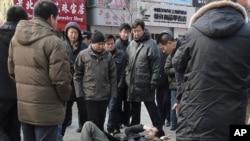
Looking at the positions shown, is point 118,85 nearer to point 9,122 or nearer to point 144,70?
point 144,70

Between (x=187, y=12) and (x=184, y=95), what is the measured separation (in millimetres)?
26504

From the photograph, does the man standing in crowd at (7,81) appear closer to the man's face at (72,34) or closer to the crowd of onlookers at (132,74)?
the crowd of onlookers at (132,74)

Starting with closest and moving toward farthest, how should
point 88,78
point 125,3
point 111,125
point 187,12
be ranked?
point 88,78 → point 111,125 → point 125,3 → point 187,12

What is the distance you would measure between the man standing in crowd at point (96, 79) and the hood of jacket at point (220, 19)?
2.65 meters

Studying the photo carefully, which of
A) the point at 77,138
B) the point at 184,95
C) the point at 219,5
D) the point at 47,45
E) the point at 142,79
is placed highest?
the point at 219,5

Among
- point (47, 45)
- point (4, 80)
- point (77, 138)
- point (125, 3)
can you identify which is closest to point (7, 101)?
point (4, 80)

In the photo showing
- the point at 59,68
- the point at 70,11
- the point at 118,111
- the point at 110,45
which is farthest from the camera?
the point at 70,11

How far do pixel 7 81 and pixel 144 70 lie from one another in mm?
2249

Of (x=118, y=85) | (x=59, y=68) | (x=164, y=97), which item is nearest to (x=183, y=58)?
(x=59, y=68)

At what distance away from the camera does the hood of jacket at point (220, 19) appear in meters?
2.74

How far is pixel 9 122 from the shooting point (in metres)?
4.54

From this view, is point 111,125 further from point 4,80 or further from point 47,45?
point 47,45

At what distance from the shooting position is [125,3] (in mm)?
24203

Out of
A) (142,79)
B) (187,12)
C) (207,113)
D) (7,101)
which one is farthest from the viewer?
(187,12)
